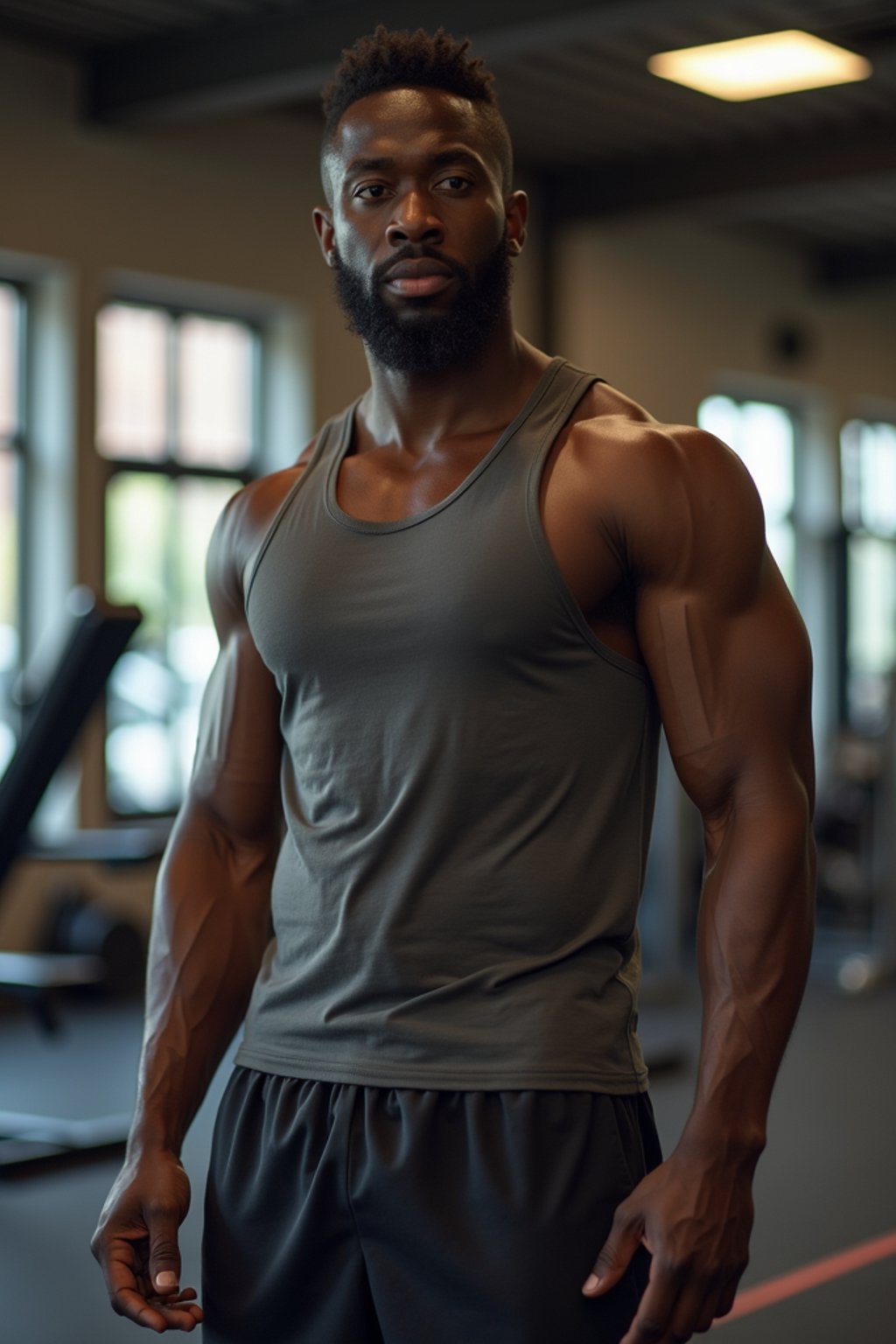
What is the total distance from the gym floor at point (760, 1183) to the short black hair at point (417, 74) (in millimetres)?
2017

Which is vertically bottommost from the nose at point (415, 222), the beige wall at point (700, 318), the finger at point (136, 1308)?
the finger at point (136, 1308)

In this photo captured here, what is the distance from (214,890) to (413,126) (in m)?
0.63

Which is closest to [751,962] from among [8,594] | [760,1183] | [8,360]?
[760,1183]

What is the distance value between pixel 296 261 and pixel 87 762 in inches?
77.2

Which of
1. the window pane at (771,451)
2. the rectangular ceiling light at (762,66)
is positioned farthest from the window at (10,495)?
the window pane at (771,451)

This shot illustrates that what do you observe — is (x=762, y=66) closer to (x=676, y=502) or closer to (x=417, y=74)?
(x=417, y=74)

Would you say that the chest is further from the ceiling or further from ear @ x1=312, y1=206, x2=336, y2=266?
the ceiling

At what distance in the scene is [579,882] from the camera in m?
1.25

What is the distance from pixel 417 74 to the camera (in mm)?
1349

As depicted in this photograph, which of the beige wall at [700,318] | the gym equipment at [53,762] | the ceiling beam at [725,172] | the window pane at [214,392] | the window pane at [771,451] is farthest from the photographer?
the window pane at [771,451]

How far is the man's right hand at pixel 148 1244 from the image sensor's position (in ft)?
4.20

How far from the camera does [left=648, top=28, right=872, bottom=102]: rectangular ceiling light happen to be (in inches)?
211

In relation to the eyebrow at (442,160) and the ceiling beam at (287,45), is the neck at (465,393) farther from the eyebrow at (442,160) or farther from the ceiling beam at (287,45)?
the ceiling beam at (287,45)

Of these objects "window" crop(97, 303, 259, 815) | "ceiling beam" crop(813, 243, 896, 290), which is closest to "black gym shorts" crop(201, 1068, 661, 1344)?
"window" crop(97, 303, 259, 815)
